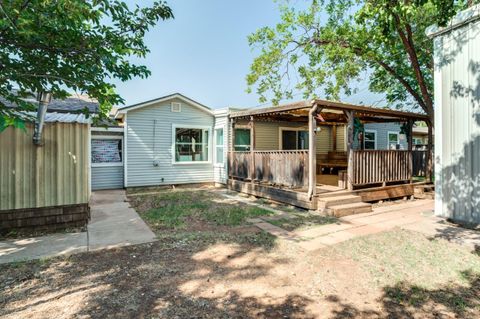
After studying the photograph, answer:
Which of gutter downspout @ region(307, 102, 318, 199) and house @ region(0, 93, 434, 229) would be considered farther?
gutter downspout @ region(307, 102, 318, 199)

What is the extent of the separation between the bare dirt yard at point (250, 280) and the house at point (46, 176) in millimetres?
1564

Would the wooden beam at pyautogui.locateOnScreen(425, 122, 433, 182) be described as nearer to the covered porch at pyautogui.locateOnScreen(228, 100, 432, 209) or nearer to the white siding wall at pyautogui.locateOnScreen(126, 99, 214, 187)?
the covered porch at pyautogui.locateOnScreen(228, 100, 432, 209)

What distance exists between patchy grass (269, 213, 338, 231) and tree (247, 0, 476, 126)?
6.20 m

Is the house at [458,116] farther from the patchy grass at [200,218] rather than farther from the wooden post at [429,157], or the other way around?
the wooden post at [429,157]

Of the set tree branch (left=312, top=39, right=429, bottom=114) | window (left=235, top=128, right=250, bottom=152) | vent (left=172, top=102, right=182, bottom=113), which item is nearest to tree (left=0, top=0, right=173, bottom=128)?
vent (left=172, top=102, right=182, bottom=113)

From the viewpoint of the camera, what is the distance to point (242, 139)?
12.1m

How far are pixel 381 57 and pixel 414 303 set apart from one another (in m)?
10.7

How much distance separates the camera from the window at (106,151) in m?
10.4

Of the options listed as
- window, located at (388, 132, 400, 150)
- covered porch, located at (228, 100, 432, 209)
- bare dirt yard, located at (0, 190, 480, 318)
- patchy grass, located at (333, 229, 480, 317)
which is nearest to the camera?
bare dirt yard, located at (0, 190, 480, 318)

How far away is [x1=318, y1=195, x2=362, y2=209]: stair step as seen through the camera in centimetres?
678

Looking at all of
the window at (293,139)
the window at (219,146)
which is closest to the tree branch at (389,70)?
the window at (293,139)

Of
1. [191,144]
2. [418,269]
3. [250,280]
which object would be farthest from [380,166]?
[191,144]

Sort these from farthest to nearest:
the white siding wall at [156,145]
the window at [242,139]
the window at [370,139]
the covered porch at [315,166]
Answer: the window at [370,139], the window at [242,139], the white siding wall at [156,145], the covered porch at [315,166]

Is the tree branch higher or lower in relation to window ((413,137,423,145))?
higher
